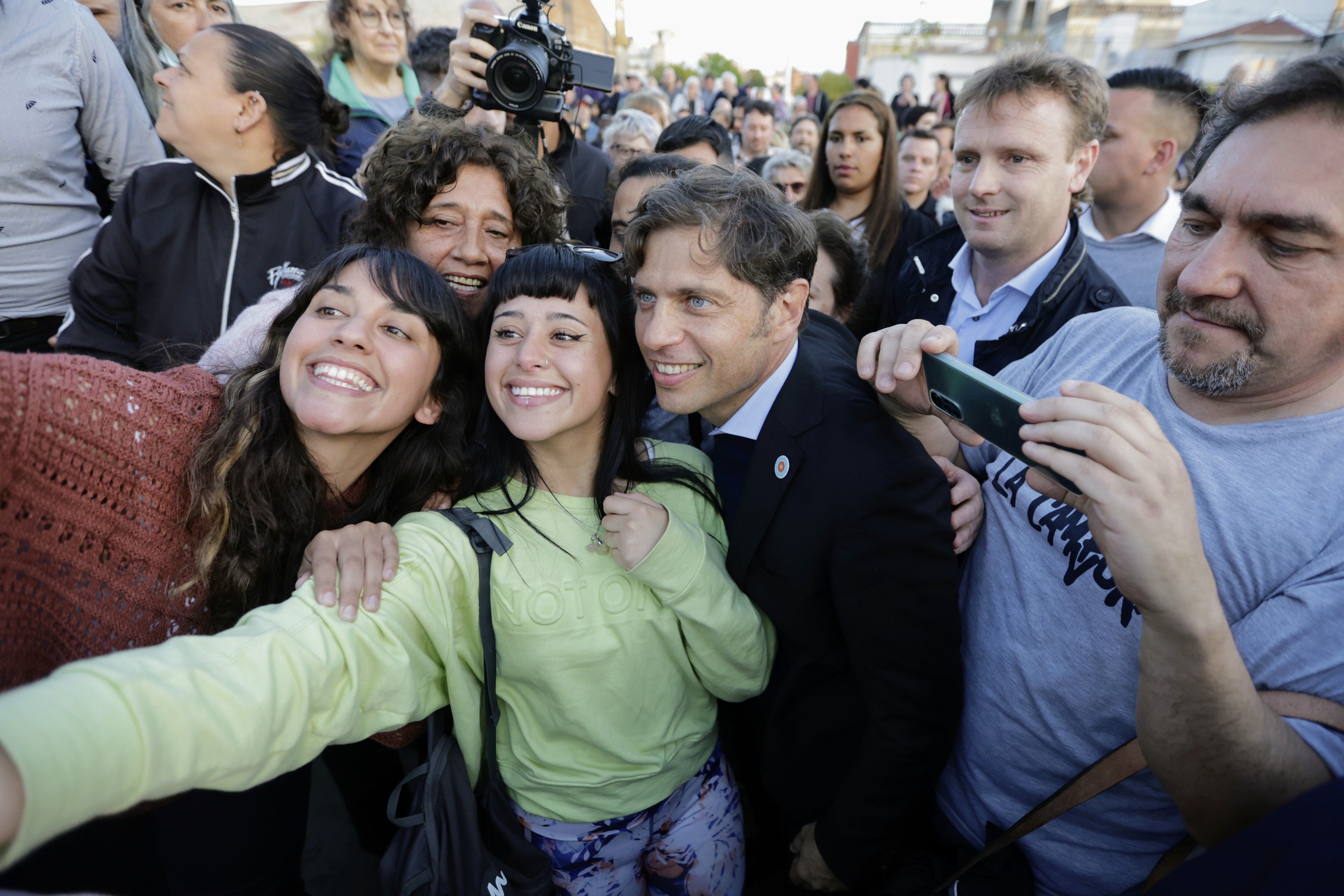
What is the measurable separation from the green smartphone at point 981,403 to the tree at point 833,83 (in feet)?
79.6

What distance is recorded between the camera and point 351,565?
1.49 m

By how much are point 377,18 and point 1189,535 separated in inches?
196

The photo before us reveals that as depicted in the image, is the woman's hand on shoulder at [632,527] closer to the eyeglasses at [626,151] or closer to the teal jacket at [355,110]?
the teal jacket at [355,110]

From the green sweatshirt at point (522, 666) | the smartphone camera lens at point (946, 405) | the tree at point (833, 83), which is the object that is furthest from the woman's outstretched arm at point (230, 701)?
the tree at point (833, 83)

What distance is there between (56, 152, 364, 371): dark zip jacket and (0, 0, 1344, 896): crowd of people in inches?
0.6

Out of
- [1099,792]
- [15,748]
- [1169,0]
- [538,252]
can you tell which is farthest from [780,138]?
[1169,0]

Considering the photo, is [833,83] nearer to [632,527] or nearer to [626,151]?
[626,151]

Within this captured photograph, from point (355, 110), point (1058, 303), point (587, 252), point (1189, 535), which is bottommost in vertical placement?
point (1189, 535)

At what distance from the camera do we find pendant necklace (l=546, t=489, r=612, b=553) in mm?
1859

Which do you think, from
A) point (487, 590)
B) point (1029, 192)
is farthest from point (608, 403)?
point (1029, 192)

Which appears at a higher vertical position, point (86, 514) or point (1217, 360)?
point (1217, 360)

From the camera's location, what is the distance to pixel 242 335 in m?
2.12

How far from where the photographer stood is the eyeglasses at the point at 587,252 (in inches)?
80.8

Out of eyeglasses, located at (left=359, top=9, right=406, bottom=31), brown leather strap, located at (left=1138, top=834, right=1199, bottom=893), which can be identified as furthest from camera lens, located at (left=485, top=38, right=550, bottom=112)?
brown leather strap, located at (left=1138, top=834, right=1199, bottom=893)
